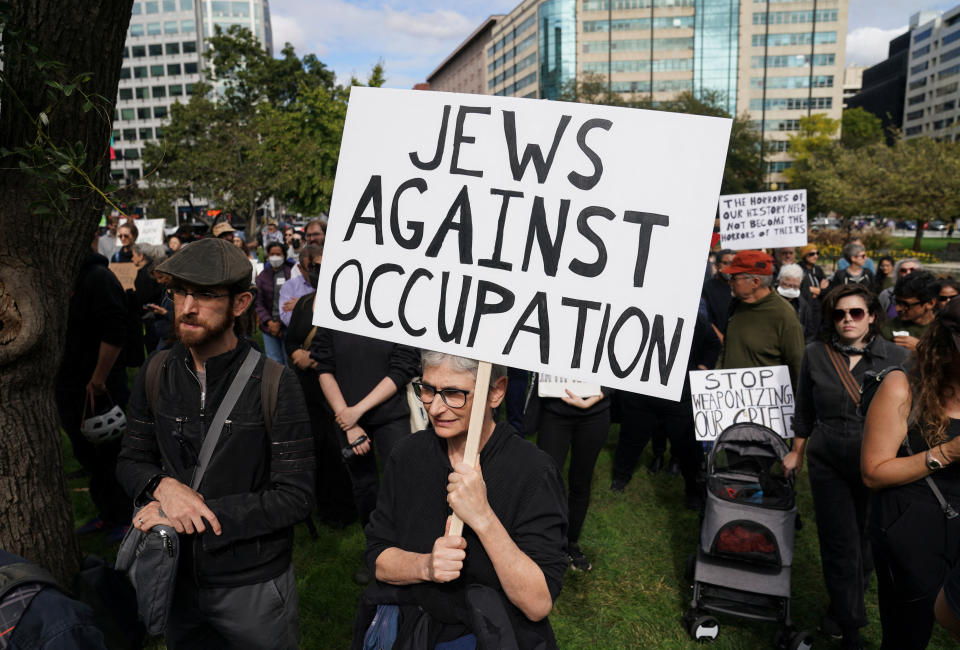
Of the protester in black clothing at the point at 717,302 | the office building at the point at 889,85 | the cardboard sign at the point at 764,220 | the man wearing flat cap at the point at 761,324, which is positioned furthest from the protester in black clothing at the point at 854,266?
the office building at the point at 889,85

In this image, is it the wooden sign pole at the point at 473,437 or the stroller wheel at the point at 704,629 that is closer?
the wooden sign pole at the point at 473,437

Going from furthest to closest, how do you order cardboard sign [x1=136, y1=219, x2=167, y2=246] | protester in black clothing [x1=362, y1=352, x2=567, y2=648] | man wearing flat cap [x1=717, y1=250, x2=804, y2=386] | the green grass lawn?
cardboard sign [x1=136, y1=219, x2=167, y2=246] → man wearing flat cap [x1=717, y1=250, x2=804, y2=386] → the green grass lawn → protester in black clothing [x1=362, y1=352, x2=567, y2=648]

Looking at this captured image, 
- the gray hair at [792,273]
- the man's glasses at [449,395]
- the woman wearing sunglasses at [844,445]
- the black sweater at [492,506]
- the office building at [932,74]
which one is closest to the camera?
the black sweater at [492,506]

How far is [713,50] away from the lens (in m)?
85.5

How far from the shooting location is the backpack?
7.95 feet

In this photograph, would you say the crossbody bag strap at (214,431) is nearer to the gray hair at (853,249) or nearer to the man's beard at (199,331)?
the man's beard at (199,331)

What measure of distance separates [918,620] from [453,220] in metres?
2.70

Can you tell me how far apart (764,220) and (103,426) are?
26.8 feet

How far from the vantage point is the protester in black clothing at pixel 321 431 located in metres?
5.02

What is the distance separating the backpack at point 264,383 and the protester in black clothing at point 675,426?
4083 mm

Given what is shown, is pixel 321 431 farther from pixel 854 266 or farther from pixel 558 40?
pixel 558 40

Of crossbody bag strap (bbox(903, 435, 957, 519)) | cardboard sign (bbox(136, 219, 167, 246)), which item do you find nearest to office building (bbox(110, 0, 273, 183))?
cardboard sign (bbox(136, 219, 167, 246))

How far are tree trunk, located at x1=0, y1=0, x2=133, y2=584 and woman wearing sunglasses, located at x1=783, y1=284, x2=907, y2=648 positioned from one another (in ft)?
13.2

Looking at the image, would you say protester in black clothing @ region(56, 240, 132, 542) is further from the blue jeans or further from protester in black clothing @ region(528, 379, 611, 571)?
protester in black clothing @ region(528, 379, 611, 571)
